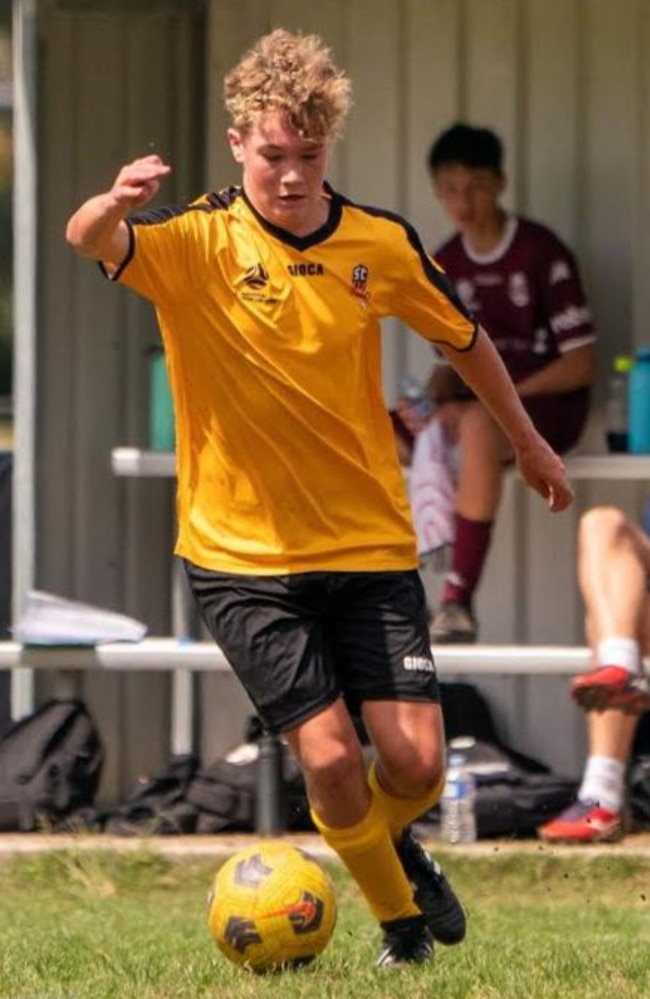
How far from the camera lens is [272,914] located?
6344 millimetres

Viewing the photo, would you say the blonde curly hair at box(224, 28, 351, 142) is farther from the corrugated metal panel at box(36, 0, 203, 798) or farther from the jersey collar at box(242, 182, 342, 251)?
the corrugated metal panel at box(36, 0, 203, 798)

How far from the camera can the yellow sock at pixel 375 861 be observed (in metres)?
6.45

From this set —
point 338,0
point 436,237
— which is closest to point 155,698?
point 436,237

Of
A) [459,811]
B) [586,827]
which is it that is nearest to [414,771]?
[586,827]

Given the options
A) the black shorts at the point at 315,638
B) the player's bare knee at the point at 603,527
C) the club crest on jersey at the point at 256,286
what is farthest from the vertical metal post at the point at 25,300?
the club crest on jersey at the point at 256,286

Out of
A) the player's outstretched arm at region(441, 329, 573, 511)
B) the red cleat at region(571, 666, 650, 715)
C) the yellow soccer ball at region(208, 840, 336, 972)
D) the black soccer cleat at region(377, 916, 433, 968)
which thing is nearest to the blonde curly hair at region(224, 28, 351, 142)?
the player's outstretched arm at region(441, 329, 573, 511)

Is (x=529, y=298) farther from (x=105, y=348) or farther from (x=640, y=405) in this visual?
(x=105, y=348)

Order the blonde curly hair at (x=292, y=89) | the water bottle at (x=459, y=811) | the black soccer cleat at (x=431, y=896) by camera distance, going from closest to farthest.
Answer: the blonde curly hair at (x=292, y=89) < the black soccer cleat at (x=431, y=896) < the water bottle at (x=459, y=811)

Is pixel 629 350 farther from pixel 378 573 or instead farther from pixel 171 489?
pixel 378 573

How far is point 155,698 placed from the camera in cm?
1117

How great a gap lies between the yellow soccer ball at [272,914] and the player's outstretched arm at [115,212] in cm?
153

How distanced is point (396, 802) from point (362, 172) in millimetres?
4757

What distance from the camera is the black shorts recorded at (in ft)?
20.8

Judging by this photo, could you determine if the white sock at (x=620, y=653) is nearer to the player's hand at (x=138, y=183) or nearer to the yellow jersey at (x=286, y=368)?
the yellow jersey at (x=286, y=368)
